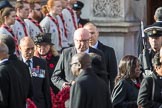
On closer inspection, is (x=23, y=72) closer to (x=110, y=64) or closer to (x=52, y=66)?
(x=110, y=64)

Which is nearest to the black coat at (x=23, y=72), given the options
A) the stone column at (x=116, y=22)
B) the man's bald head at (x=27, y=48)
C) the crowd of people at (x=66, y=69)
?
the crowd of people at (x=66, y=69)

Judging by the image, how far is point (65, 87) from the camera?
12.1 metres

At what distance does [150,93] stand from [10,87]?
1644 millimetres

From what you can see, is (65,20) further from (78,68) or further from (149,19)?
(78,68)

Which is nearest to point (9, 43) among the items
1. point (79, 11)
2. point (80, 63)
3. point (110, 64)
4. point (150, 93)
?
point (80, 63)

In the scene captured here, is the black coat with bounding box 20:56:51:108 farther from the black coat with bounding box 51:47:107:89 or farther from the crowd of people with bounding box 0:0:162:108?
the black coat with bounding box 51:47:107:89

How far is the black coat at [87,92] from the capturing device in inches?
400

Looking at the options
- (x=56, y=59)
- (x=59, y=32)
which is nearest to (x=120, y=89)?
(x=56, y=59)

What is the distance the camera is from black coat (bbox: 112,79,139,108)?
1134 centimetres

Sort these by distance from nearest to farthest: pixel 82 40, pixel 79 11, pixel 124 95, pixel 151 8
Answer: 1. pixel 124 95
2. pixel 82 40
3. pixel 79 11
4. pixel 151 8

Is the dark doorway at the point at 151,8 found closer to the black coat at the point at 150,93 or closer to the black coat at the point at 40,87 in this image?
the black coat at the point at 40,87

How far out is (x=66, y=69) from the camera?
12.3 meters

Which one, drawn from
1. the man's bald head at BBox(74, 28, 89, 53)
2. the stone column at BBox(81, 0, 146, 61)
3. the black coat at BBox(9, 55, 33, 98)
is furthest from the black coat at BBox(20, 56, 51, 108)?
the stone column at BBox(81, 0, 146, 61)

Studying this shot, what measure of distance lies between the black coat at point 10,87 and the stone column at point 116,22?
274 inches
